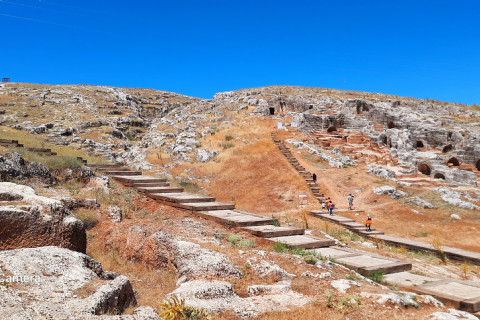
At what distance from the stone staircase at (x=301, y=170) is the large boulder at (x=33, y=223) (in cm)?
1689

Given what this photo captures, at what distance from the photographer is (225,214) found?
8.31m

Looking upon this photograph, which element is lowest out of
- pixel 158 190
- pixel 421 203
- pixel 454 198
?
pixel 421 203

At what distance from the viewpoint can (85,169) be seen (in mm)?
10000

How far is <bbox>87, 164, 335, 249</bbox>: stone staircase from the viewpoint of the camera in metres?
6.80

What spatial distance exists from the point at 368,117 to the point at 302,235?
1231 inches

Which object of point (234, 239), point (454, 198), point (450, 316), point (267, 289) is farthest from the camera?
point (454, 198)

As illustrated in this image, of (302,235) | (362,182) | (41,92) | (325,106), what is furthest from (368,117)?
(41,92)

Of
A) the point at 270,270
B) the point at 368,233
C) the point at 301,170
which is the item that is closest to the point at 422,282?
the point at 270,270

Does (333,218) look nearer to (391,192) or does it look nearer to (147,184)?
(391,192)

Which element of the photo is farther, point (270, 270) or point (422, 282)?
point (422, 282)

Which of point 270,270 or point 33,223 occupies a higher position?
point 33,223

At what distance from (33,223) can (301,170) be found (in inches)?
835

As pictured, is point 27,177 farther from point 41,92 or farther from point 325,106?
point 41,92

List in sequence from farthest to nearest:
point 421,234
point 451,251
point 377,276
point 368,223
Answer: point 421,234, point 368,223, point 451,251, point 377,276
